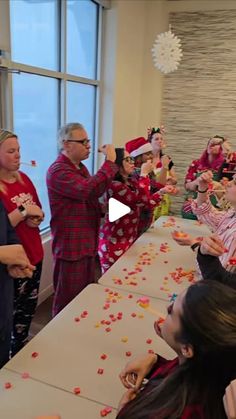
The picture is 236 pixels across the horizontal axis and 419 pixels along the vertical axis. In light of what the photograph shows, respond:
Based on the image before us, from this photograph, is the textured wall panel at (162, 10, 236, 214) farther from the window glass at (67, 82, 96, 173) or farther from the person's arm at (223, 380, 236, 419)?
the person's arm at (223, 380, 236, 419)

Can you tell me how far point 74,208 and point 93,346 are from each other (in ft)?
3.05

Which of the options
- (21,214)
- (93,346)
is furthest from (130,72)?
(93,346)

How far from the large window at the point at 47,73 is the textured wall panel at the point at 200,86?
1.09m

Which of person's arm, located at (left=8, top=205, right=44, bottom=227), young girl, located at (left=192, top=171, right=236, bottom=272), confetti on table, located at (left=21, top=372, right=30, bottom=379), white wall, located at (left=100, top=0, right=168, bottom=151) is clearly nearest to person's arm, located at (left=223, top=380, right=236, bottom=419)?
confetti on table, located at (left=21, top=372, right=30, bottom=379)

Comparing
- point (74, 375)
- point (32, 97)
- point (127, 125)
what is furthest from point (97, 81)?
point (74, 375)

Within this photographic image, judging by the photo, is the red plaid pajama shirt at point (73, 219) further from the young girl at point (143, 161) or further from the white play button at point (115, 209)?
the young girl at point (143, 161)

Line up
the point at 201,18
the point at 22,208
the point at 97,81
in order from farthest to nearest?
the point at 201,18, the point at 97,81, the point at 22,208

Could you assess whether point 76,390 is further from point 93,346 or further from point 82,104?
point 82,104

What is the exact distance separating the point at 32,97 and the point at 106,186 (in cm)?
120

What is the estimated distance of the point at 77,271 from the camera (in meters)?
2.15

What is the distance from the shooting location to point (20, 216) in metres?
1.66

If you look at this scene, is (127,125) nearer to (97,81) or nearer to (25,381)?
(97,81)

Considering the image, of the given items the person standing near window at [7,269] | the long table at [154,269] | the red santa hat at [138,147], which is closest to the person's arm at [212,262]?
the long table at [154,269]

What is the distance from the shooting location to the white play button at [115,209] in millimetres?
2258
